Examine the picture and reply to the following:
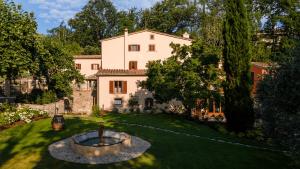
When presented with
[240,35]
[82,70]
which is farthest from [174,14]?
[240,35]

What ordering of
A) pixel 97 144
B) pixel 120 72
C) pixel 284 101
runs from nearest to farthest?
pixel 284 101 < pixel 97 144 < pixel 120 72

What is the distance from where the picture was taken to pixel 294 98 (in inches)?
530

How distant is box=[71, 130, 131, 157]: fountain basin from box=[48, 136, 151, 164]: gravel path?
0.29 meters

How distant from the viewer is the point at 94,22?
9431 centimetres

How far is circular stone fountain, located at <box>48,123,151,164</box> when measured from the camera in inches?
666

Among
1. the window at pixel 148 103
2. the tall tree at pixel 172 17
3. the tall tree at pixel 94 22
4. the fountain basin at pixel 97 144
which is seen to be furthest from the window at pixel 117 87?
the tall tree at pixel 94 22

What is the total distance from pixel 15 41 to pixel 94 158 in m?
17.1

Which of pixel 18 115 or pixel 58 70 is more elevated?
pixel 58 70

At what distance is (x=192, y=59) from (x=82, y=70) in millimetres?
30704

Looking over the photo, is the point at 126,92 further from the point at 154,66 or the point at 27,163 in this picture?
the point at 27,163

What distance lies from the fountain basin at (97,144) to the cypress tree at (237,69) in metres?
9.85

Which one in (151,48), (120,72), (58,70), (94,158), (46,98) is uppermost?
(151,48)

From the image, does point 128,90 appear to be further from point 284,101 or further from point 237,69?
point 284,101

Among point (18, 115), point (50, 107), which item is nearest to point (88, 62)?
point (50, 107)
